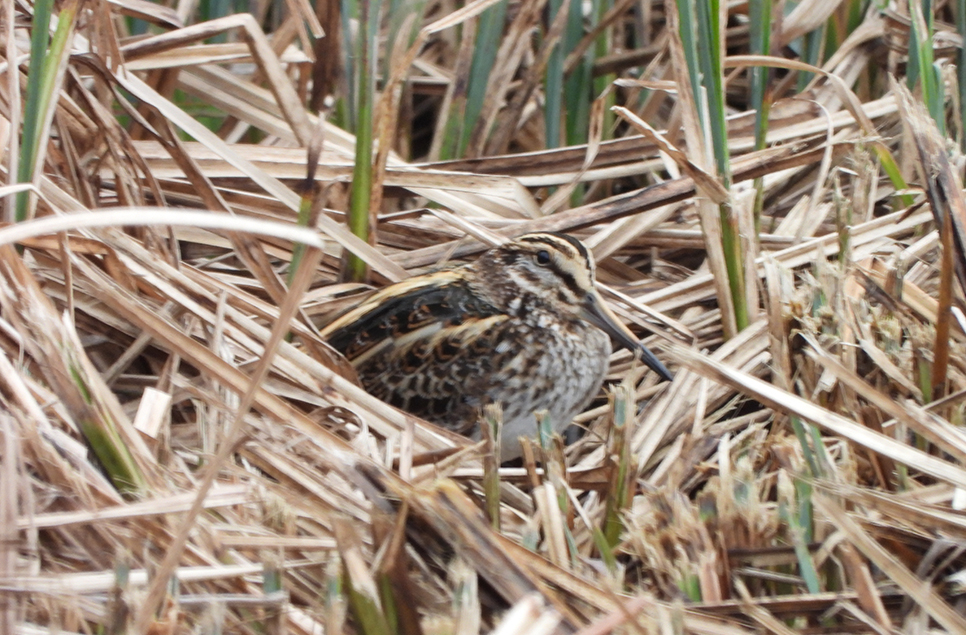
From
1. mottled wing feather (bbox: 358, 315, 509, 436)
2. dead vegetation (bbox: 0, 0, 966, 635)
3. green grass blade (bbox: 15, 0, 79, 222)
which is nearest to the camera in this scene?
dead vegetation (bbox: 0, 0, 966, 635)

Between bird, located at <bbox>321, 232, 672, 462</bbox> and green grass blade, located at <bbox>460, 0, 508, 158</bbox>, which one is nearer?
bird, located at <bbox>321, 232, 672, 462</bbox>

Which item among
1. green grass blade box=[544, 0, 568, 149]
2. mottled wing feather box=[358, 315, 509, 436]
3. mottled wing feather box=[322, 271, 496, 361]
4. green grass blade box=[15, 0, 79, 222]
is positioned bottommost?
mottled wing feather box=[358, 315, 509, 436]

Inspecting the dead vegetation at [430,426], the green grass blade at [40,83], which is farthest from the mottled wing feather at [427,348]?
the green grass blade at [40,83]


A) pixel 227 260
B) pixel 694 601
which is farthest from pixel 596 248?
pixel 694 601

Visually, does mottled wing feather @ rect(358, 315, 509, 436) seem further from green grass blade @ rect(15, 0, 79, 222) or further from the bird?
green grass blade @ rect(15, 0, 79, 222)

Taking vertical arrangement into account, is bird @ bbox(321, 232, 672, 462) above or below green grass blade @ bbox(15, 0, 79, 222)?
below

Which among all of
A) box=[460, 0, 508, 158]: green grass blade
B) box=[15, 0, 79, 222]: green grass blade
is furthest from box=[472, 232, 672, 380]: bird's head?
box=[15, 0, 79, 222]: green grass blade

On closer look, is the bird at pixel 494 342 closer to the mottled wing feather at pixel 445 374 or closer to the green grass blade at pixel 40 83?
the mottled wing feather at pixel 445 374
